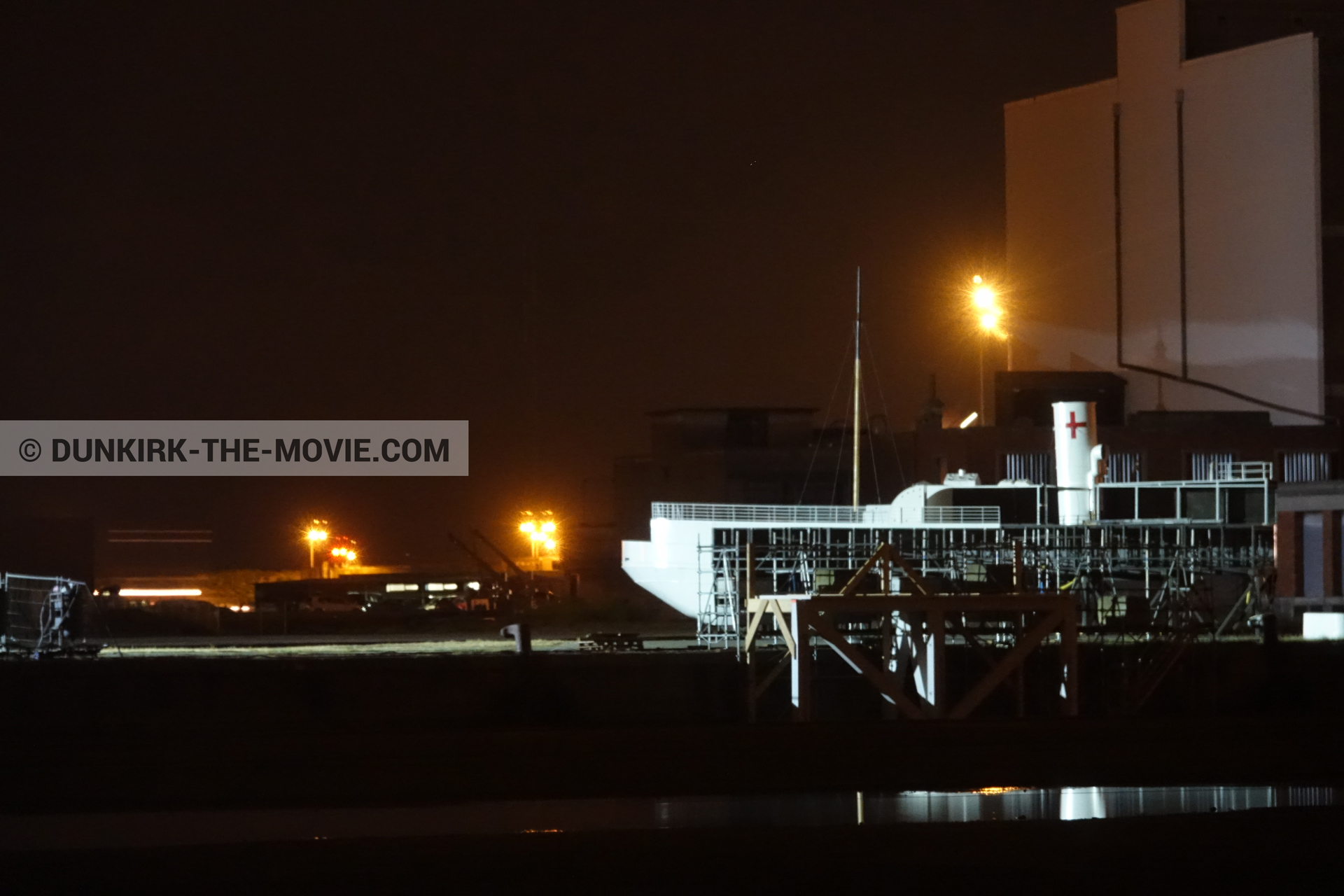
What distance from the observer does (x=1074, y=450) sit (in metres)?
39.2

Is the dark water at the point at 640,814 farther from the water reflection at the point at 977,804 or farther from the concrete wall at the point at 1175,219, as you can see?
the concrete wall at the point at 1175,219

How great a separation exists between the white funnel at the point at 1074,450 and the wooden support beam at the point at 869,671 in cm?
1983

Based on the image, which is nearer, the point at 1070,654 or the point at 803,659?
the point at 803,659

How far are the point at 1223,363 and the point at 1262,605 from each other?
22675 mm

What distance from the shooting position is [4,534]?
54719mm

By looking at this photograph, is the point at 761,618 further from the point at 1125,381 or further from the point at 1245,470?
the point at 1125,381

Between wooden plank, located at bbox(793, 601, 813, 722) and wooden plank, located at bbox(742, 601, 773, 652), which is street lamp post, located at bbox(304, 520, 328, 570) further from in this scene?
wooden plank, located at bbox(793, 601, 813, 722)

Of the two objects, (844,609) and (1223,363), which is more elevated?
(1223,363)

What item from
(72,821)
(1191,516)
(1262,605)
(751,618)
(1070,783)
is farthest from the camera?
(1191,516)

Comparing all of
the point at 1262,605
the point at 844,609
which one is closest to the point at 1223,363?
the point at 1262,605

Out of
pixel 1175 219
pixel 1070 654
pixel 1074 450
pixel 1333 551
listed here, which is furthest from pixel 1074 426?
pixel 1070 654

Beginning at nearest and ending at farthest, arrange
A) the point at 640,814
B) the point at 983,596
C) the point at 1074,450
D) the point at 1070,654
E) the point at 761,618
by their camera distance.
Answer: the point at 640,814 < the point at 983,596 < the point at 1070,654 < the point at 761,618 < the point at 1074,450

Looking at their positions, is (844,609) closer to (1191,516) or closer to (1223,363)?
(1191,516)

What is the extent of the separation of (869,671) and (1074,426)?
22.6 metres
